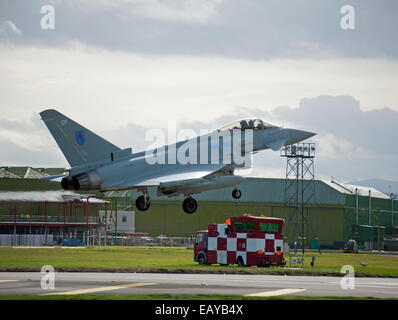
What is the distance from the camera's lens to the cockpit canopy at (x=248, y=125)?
1593 inches

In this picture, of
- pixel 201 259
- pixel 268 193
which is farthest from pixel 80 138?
pixel 268 193

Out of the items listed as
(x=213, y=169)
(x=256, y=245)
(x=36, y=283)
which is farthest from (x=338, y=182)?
(x=36, y=283)

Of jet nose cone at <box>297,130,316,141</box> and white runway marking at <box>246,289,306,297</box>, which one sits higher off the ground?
jet nose cone at <box>297,130,316,141</box>

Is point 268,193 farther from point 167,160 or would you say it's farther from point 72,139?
point 72,139

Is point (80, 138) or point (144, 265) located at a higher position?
point (80, 138)

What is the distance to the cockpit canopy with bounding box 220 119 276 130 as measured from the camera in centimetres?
4047

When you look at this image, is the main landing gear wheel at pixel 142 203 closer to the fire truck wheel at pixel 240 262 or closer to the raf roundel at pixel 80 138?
Answer: the raf roundel at pixel 80 138

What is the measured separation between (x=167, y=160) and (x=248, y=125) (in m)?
5.52

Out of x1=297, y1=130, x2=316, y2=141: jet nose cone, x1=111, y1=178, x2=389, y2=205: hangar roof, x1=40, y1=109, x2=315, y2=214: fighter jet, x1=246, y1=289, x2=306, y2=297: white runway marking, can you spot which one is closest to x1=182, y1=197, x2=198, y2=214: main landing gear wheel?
x1=40, y1=109, x2=315, y2=214: fighter jet

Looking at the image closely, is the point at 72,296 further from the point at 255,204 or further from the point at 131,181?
the point at 255,204

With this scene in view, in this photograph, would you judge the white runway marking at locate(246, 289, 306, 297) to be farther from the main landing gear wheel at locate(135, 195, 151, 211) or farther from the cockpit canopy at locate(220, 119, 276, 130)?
the cockpit canopy at locate(220, 119, 276, 130)

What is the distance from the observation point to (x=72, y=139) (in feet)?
117

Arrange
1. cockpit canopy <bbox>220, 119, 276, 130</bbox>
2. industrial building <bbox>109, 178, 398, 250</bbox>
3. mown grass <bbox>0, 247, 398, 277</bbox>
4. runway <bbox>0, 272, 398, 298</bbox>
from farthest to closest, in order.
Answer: industrial building <bbox>109, 178, 398, 250</bbox>, mown grass <bbox>0, 247, 398, 277</bbox>, cockpit canopy <bbox>220, 119, 276, 130</bbox>, runway <bbox>0, 272, 398, 298</bbox>
